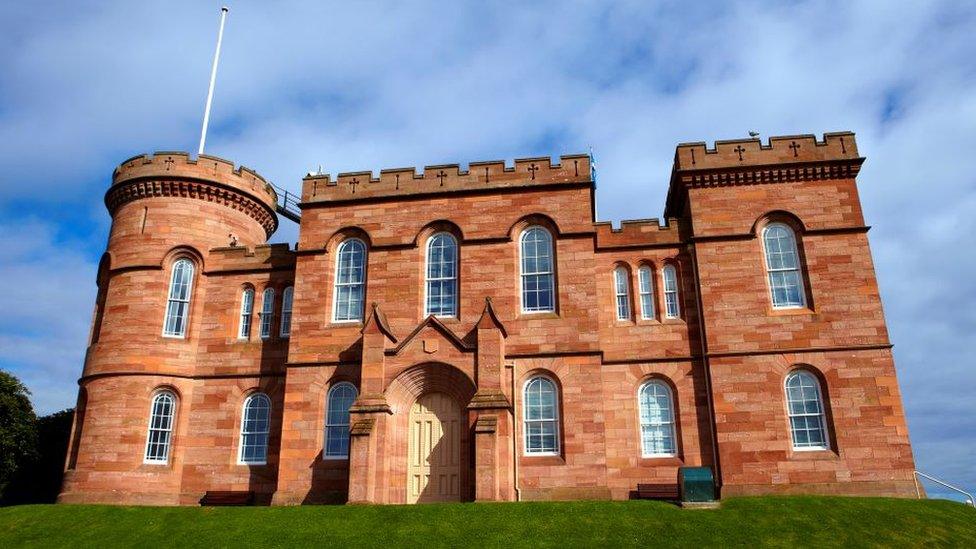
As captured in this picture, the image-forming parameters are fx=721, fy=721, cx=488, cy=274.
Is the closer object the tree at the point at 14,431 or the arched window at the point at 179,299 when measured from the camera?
the arched window at the point at 179,299

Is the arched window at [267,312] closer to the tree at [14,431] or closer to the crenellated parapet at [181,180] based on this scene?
the crenellated parapet at [181,180]

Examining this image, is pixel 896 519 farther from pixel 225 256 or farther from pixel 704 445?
pixel 225 256

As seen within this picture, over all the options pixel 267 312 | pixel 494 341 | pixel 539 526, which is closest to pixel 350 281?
pixel 267 312

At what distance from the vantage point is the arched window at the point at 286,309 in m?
25.8

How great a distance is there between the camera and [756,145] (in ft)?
80.3

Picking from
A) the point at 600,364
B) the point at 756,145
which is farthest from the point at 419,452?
the point at 756,145

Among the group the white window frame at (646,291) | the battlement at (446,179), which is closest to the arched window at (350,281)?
the battlement at (446,179)

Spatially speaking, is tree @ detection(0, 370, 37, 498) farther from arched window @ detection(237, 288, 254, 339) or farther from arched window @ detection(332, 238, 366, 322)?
arched window @ detection(332, 238, 366, 322)

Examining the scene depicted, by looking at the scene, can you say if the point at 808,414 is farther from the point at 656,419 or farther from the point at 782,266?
the point at 782,266

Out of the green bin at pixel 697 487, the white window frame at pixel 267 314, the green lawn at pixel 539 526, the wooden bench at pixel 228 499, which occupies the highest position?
the white window frame at pixel 267 314

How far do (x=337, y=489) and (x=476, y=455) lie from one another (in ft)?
16.5

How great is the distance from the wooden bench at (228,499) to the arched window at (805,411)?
1716 cm

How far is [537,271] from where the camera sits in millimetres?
23984

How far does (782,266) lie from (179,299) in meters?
21.1
